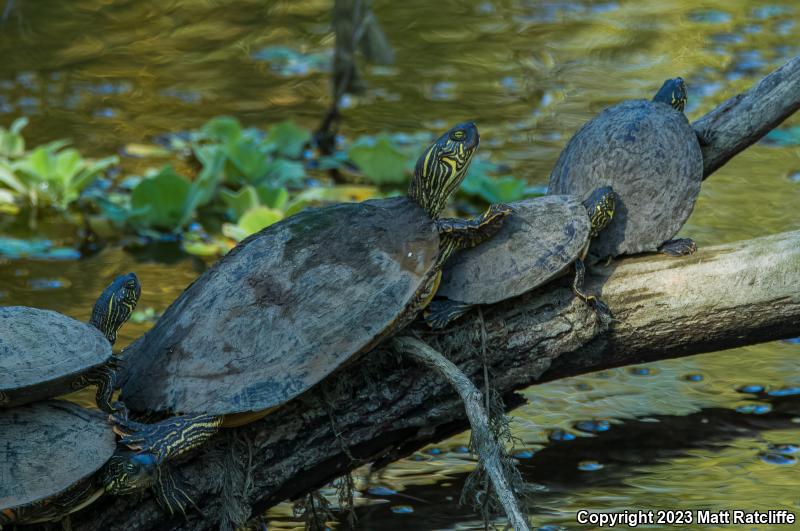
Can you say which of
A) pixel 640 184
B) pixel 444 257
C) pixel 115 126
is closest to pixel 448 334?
pixel 444 257

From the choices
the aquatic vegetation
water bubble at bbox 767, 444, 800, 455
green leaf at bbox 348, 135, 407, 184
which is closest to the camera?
water bubble at bbox 767, 444, 800, 455

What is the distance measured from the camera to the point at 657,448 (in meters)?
3.80

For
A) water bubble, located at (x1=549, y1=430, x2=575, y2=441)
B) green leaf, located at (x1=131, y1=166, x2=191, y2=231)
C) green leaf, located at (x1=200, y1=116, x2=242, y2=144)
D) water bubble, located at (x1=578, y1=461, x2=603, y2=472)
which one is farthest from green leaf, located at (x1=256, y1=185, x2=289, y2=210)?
water bubble, located at (x1=578, y1=461, x2=603, y2=472)

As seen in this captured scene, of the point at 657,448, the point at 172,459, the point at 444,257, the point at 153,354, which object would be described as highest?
the point at 444,257

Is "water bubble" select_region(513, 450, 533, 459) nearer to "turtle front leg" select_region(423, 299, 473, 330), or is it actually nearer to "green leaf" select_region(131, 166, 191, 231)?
"turtle front leg" select_region(423, 299, 473, 330)

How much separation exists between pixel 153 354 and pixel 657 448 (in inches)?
71.7

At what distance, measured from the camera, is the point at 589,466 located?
12.1 ft

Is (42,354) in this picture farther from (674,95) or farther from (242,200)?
(242,200)

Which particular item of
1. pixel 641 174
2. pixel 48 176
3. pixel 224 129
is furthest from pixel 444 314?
pixel 224 129

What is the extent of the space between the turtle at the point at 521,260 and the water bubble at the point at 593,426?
75 cm

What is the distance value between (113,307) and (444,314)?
0.96 m

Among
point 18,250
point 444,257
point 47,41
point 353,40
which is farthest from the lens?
point 47,41

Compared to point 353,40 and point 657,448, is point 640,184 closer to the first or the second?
point 657,448

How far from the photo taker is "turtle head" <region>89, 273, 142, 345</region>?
3.02 metres
